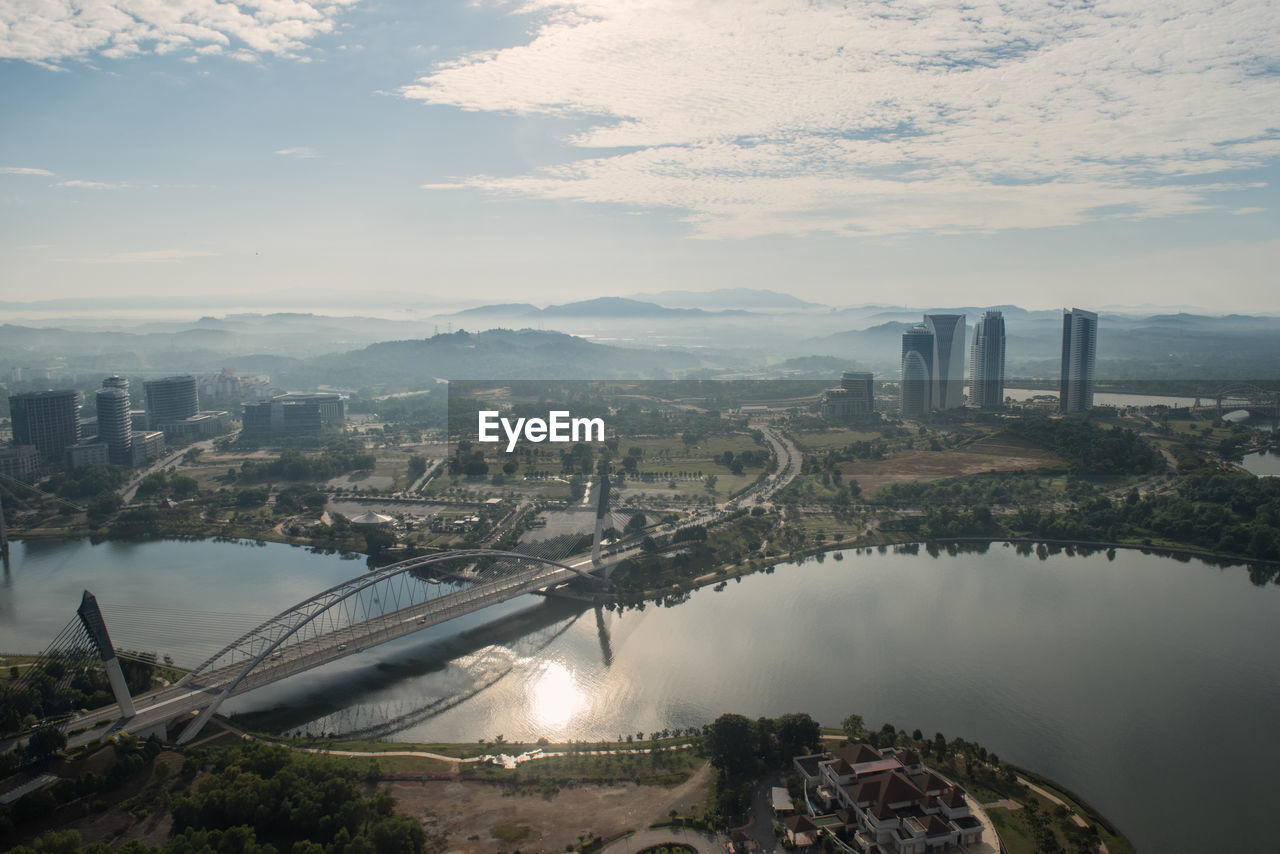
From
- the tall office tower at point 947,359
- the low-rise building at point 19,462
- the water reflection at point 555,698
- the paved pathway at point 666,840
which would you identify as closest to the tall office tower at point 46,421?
the low-rise building at point 19,462

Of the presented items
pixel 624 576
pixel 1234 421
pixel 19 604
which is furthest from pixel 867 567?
pixel 1234 421

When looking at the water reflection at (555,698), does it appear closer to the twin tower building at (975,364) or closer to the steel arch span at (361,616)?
the steel arch span at (361,616)

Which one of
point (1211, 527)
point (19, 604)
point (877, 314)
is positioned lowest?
point (19, 604)

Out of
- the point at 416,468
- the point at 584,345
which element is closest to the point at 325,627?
the point at 416,468

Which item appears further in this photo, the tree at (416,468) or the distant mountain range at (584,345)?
the distant mountain range at (584,345)

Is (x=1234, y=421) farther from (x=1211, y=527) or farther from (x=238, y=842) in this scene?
(x=238, y=842)

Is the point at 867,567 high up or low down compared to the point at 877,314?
down

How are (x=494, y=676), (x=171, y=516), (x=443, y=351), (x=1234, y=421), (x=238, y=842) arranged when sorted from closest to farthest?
(x=238, y=842) → (x=494, y=676) → (x=171, y=516) → (x=1234, y=421) → (x=443, y=351)
